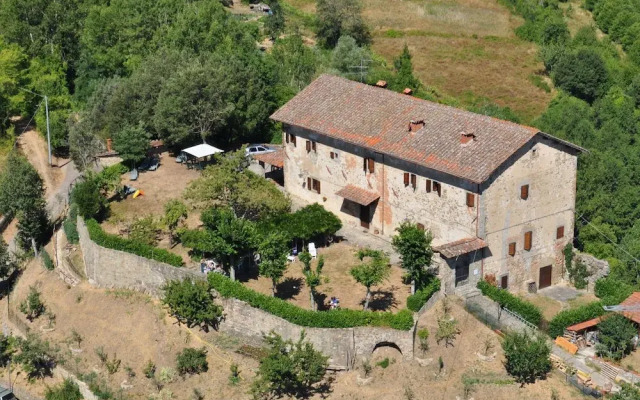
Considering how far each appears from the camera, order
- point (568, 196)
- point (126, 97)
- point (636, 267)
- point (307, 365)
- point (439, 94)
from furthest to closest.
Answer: point (439, 94)
point (126, 97)
point (636, 267)
point (568, 196)
point (307, 365)

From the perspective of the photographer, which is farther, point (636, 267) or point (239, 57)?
point (239, 57)

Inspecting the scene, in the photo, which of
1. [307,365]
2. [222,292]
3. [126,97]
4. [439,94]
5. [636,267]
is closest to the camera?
[307,365]

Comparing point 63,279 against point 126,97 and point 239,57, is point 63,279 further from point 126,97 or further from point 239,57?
point 239,57

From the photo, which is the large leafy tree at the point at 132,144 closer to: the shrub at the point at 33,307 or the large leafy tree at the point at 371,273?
the shrub at the point at 33,307

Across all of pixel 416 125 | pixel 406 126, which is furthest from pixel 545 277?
pixel 406 126

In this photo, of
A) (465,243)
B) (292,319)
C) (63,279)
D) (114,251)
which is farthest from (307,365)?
(63,279)

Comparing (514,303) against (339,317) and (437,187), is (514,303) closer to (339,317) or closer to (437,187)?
(437,187)
